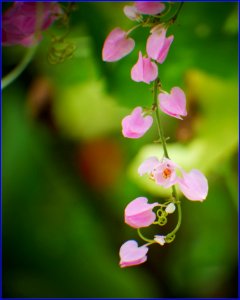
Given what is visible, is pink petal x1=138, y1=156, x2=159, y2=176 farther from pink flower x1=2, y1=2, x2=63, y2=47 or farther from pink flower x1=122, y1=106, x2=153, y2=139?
pink flower x1=2, y1=2, x2=63, y2=47

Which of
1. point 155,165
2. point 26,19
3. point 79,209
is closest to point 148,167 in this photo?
point 155,165

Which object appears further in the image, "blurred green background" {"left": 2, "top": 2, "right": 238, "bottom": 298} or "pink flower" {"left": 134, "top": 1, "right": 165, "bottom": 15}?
"blurred green background" {"left": 2, "top": 2, "right": 238, "bottom": 298}

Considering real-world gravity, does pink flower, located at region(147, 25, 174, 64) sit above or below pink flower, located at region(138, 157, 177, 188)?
above

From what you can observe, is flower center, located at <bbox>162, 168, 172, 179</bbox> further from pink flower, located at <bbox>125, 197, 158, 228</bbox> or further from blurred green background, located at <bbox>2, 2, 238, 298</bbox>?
blurred green background, located at <bbox>2, 2, 238, 298</bbox>

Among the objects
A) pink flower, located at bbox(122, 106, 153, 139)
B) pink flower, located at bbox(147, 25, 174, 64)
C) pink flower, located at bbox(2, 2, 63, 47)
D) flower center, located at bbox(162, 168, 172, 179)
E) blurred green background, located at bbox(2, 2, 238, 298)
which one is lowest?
blurred green background, located at bbox(2, 2, 238, 298)

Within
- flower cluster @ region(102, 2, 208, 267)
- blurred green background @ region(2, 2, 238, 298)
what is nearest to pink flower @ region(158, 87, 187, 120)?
flower cluster @ region(102, 2, 208, 267)

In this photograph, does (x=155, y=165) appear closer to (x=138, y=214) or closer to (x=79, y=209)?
(x=138, y=214)
